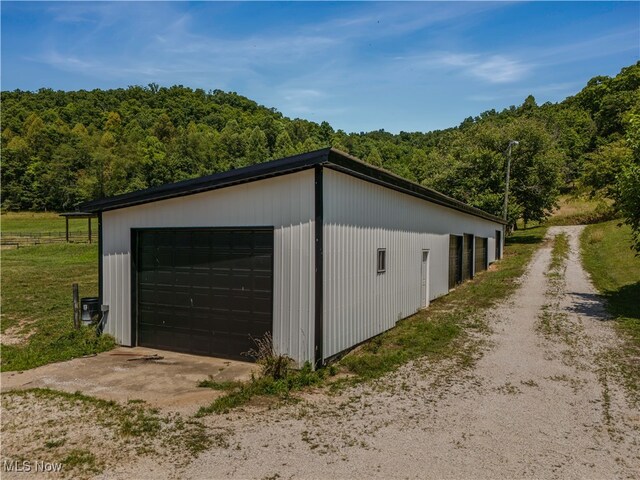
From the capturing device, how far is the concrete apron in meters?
6.07

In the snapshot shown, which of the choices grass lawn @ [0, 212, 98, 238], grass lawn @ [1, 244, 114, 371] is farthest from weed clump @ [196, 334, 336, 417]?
grass lawn @ [0, 212, 98, 238]

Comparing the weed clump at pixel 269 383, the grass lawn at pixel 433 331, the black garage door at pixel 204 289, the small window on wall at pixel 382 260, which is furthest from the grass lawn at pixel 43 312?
the small window on wall at pixel 382 260

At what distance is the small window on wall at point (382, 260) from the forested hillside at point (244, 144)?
2556cm

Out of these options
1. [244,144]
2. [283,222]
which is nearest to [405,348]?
[283,222]

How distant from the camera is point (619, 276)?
18094mm

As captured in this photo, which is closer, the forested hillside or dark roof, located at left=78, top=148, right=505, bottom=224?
dark roof, located at left=78, top=148, right=505, bottom=224

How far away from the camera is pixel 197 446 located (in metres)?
4.54

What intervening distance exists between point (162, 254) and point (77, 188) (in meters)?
74.6

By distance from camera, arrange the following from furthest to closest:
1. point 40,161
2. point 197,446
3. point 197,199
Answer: point 40,161
point 197,199
point 197,446

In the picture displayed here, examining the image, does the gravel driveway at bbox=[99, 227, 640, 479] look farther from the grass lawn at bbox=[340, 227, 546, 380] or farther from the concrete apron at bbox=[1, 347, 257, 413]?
the concrete apron at bbox=[1, 347, 257, 413]

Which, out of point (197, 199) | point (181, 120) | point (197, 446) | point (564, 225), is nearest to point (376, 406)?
point (197, 446)

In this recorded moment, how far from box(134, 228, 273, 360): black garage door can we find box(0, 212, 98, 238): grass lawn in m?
50.4

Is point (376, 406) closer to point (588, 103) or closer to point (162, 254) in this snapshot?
point (162, 254)
